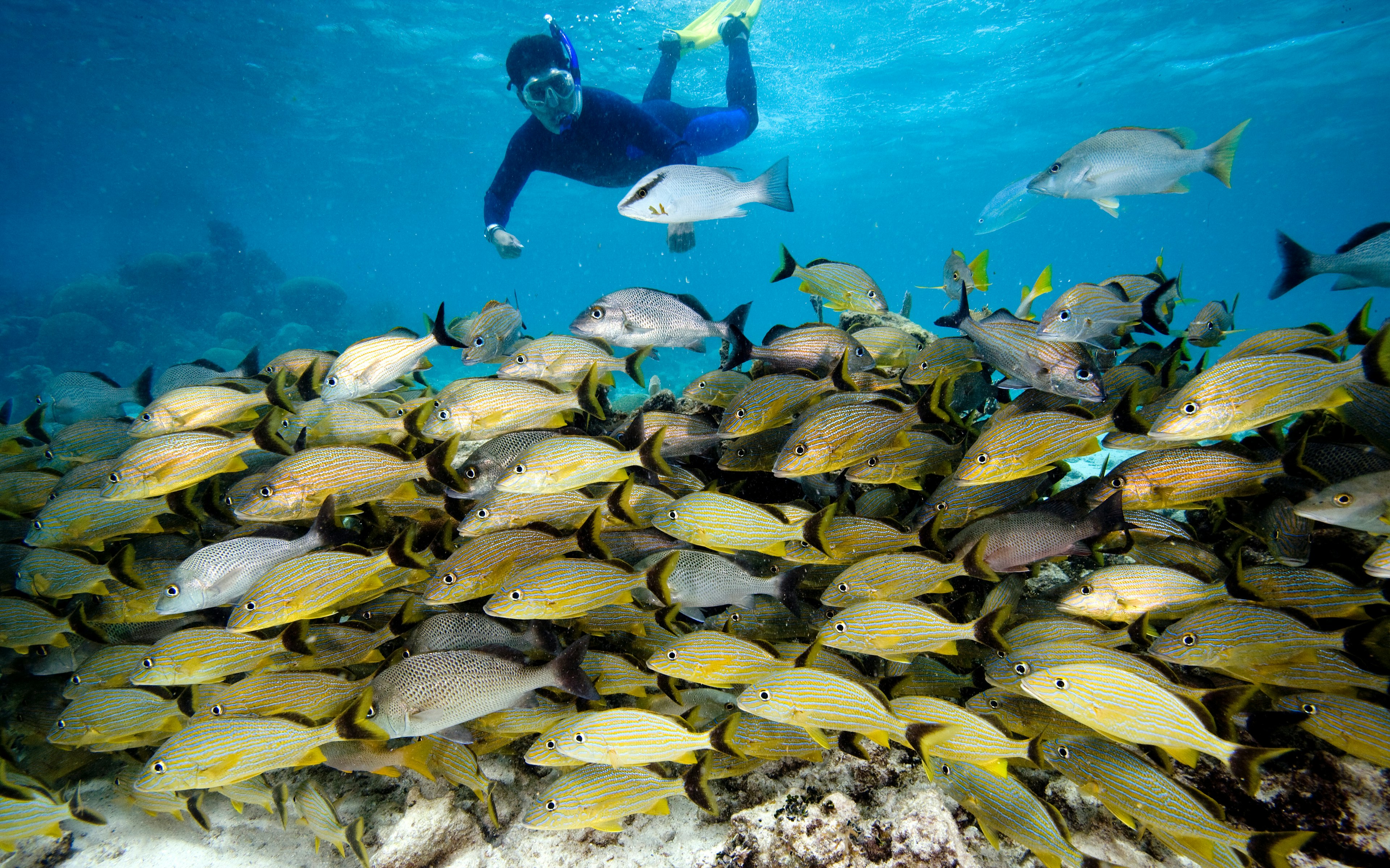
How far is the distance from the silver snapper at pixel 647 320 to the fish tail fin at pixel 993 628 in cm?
183

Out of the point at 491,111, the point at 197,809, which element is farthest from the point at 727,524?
the point at 491,111

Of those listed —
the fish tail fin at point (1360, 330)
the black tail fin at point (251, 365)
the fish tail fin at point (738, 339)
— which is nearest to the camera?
the fish tail fin at point (1360, 330)

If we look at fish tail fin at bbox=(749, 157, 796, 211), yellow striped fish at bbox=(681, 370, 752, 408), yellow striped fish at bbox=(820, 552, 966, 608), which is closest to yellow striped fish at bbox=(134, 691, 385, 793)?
yellow striped fish at bbox=(820, 552, 966, 608)

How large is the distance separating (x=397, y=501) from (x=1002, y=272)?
149 metres

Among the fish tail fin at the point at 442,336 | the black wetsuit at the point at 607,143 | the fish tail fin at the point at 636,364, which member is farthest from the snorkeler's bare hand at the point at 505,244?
the fish tail fin at the point at 636,364

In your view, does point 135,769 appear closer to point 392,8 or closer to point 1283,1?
point 392,8

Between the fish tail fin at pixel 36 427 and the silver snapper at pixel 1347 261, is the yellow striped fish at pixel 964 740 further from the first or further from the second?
the fish tail fin at pixel 36 427

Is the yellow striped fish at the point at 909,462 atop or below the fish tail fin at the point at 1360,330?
below

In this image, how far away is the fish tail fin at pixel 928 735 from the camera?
189 cm

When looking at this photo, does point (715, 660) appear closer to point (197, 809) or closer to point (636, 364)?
point (636, 364)

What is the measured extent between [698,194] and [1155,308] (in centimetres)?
270

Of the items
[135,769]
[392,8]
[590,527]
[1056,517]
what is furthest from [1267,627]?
[392,8]

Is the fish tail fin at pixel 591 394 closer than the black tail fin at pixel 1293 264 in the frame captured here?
Yes

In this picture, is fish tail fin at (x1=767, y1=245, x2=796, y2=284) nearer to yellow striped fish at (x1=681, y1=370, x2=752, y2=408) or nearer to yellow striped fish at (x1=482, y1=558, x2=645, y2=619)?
yellow striped fish at (x1=681, y1=370, x2=752, y2=408)
